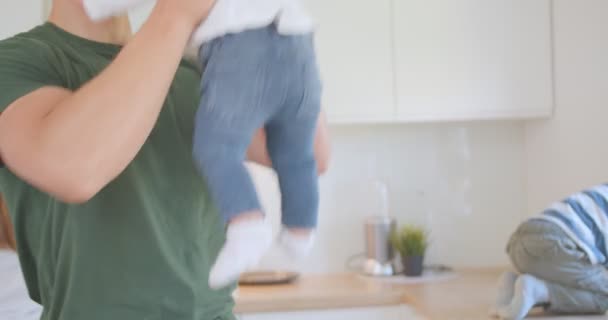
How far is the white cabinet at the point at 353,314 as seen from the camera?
225 centimetres

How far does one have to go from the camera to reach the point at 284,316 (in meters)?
2.26

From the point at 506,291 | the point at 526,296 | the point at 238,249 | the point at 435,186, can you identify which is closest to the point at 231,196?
the point at 238,249

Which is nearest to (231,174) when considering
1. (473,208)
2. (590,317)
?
(590,317)

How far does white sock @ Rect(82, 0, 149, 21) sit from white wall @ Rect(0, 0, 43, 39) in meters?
1.45

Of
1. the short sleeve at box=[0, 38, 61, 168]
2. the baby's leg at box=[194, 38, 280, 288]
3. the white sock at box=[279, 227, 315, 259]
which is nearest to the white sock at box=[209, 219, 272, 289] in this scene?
the baby's leg at box=[194, 38, 280, 288]

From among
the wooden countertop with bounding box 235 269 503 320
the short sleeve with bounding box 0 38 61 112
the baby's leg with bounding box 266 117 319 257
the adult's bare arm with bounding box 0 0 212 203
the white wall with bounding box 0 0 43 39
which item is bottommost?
the wooden countertop with bounding box 235 269 503 320

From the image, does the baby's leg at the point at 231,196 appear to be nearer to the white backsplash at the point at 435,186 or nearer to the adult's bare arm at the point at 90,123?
the adult's bare arm at the point at 90,123

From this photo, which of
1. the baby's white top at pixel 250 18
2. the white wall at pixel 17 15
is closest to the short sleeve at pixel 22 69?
the baby's white top at pixel 250 18

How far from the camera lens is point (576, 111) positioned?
2326 millimetres

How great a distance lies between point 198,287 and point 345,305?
1402mm

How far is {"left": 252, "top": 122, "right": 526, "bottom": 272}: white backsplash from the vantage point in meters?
2.71

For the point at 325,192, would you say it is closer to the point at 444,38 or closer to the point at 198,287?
the point at 444,38

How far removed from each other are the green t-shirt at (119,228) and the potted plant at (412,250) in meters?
1.65

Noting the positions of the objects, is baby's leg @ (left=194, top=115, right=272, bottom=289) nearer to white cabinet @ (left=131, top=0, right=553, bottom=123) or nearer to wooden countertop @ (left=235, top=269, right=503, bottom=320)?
wooden countertop @ (left=235, top=269, right=503, bottom=320)
